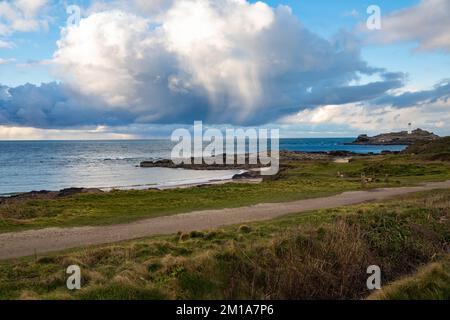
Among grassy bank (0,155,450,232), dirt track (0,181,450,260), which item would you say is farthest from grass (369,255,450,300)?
grassy bank (0,155,450,232)

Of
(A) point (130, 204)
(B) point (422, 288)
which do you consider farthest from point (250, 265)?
(A) point (130, 204)

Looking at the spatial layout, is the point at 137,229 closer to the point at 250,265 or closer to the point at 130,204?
the point at 250,265

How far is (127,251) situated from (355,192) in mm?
21143

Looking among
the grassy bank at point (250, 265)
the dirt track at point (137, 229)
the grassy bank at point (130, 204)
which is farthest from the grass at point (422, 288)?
the grassy bank at point (130, 204)

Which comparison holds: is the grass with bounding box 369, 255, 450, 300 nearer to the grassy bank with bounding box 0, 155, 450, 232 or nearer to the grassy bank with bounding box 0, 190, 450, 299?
the grassy bank with bounding box 0, 190, 450, 299

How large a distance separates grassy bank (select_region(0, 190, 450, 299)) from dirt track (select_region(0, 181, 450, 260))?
9.12ft

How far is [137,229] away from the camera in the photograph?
1781 cm

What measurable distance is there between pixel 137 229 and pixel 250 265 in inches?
341

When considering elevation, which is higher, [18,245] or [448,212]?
[448,212]

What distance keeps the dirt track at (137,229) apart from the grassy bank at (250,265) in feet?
9.12

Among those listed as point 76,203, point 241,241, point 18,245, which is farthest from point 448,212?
point 76,203

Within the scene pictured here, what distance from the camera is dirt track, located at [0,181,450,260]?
1503 cm
